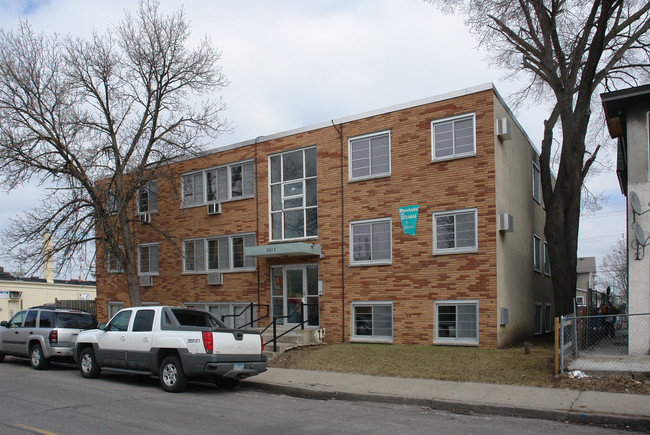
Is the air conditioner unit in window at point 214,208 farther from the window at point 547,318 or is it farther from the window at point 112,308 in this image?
the window at point 547,318

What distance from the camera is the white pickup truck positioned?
10984 mm

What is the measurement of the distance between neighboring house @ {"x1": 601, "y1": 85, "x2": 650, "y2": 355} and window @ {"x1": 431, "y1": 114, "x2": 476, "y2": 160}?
13.2 ft

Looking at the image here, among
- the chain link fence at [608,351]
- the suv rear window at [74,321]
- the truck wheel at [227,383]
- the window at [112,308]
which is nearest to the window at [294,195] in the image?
the suv rear window at [74,321]

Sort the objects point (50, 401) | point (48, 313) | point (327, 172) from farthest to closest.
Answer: point (327, 172)
point (48, 313)
point (50, 401)

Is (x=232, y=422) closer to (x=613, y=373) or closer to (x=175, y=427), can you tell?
(x=175, y=427)

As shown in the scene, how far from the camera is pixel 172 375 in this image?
11.3m

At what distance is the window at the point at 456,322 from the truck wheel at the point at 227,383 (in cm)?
648

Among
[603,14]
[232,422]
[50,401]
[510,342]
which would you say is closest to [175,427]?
[232,422]

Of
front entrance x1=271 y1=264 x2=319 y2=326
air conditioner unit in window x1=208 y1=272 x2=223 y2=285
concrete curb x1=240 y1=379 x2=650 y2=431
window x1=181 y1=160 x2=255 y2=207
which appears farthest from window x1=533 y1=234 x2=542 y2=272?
concrete curb x1=240 y1=379 x2=650 y2=431

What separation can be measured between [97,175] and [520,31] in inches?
641

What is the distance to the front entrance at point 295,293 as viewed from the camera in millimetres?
19188

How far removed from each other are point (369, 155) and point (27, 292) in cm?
→ 3863

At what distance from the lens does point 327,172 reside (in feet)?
62.4

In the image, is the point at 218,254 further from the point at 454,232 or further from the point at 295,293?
the point at 454,232
